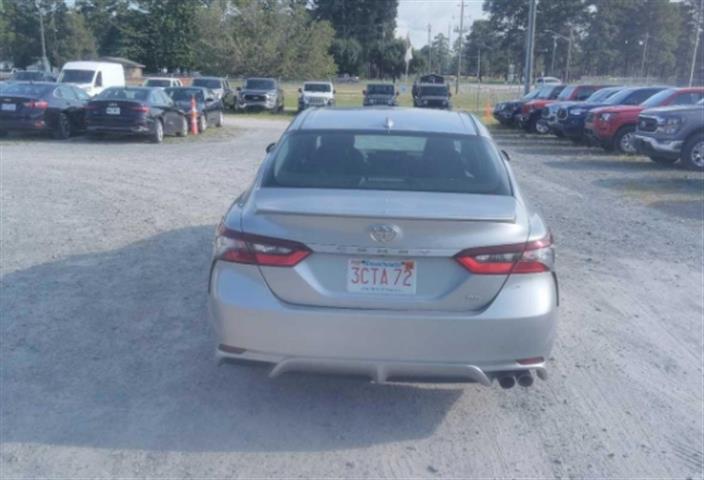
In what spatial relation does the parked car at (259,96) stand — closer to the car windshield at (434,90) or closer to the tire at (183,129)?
the car windshield at (434,90)

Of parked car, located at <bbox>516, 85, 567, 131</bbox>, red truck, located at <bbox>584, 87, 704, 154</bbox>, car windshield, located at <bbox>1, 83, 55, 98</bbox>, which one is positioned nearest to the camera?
red truck, located at <bbox>584, 87, 704, 154</bbox>

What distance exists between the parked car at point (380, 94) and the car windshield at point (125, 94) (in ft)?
53.6

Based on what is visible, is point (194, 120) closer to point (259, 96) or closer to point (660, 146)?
point (660, 146)

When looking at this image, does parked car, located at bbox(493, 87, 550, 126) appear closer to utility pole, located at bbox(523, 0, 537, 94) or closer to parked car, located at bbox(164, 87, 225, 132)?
utility pole, located at bbox(523, 0, 537, 94)

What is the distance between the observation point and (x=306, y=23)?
56.3m

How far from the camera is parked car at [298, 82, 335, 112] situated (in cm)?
3820

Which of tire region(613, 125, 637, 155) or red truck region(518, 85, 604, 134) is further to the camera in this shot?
red truck region(518, 85, 604, 134)

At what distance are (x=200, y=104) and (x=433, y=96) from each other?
43.0ft

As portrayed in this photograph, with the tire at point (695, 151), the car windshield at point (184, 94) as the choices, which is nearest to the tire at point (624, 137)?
the tire at point (695, 151)

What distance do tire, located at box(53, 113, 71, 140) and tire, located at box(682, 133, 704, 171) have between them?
1555cm

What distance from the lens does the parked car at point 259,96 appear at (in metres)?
39.4

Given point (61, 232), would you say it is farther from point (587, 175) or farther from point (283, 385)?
point (587, 175)

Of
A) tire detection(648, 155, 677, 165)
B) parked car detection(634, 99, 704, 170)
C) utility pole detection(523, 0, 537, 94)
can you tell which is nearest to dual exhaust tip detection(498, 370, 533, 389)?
parked car detection(634, 99, 704, 170)

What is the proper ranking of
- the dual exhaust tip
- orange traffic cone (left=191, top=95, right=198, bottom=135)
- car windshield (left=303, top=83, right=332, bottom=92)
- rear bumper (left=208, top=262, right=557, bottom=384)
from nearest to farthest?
rear bumper (left=208, top=262, right=557, bottom=384)
the dual exhaust tip
orange traffic cone (left=191, top=95, right=198, bottom=135)
car windshield (left=303, top=83, right=332, bottom=92)
